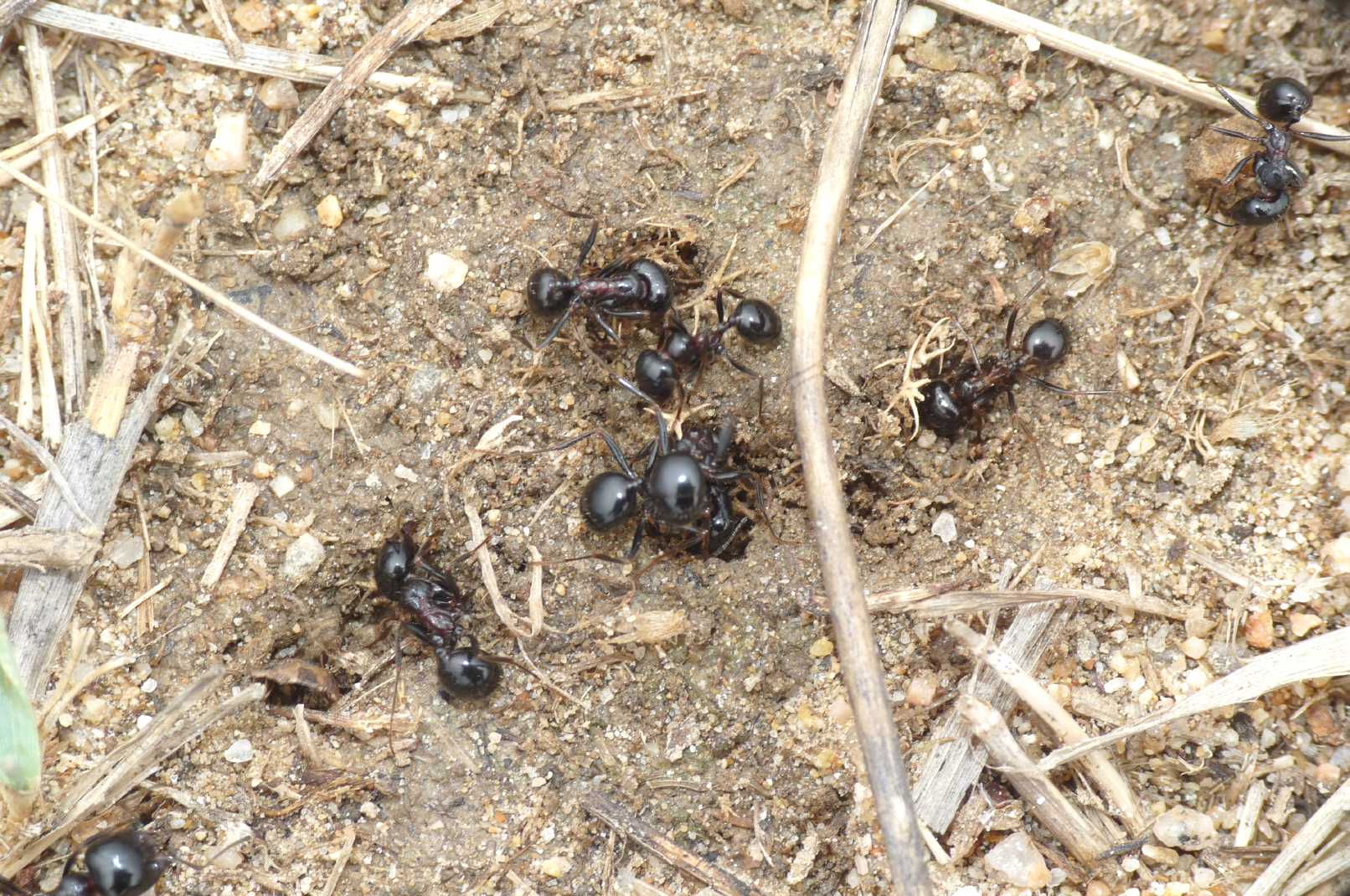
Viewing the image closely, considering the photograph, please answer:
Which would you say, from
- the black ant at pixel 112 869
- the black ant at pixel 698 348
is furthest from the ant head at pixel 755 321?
the black ant at pixel 112 869

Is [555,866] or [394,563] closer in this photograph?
[555,866]

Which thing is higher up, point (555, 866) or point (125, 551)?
point (125, 551)

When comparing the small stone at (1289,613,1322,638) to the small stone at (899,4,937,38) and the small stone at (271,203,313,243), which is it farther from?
the small stone at (271,203,313,243)

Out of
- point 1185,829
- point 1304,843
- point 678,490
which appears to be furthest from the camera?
point 678,490

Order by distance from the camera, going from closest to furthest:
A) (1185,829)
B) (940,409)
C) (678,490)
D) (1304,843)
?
1. (1304,843)
2. (1185,829)
3. (678,490)
4. (940,409)

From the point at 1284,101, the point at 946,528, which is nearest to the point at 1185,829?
the point at 946,528

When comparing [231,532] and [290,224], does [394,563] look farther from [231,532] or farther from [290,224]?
[290,224]

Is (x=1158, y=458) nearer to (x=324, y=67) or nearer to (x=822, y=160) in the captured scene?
(x=822, y=160)

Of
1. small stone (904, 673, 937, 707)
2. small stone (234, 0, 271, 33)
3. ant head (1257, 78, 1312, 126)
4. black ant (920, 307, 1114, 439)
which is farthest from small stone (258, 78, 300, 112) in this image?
ant head (1257, 78, 1312, 126)
